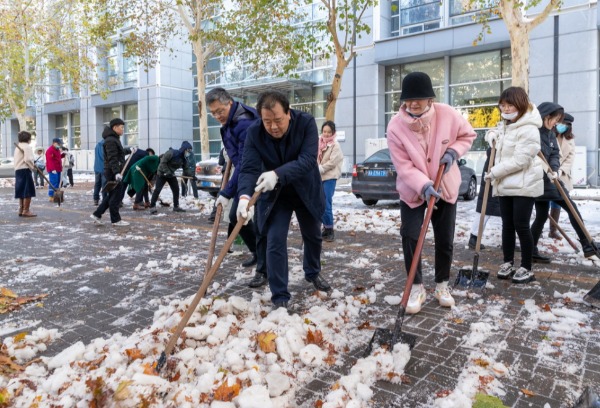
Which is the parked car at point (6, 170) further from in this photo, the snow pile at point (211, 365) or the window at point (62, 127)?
the snow pile at point (211, 365)

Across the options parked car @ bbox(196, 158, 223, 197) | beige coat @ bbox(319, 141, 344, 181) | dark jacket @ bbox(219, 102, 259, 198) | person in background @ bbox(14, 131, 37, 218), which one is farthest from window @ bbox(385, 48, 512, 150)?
dark jacket @ bbox(219, 102, 259, 198)

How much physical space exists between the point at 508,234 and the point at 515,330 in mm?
1653

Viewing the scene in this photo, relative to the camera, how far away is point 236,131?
4855 mm

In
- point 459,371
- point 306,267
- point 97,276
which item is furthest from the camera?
point 97,276

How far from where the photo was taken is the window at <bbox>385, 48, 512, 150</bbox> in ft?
61.4

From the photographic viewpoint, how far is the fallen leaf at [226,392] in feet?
8.46

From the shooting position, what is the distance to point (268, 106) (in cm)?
371

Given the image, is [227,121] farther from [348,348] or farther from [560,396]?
[560,396]

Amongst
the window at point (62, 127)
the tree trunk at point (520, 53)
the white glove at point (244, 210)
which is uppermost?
the window at point (62, 127)

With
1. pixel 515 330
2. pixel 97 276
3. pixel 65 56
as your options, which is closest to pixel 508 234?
pixel 515 330

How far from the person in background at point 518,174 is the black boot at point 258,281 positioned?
2.31m

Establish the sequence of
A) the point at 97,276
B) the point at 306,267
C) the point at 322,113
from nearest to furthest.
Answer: the point at 306,267 → the point at 97,276 → the point at 322,113

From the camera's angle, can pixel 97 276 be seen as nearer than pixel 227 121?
No

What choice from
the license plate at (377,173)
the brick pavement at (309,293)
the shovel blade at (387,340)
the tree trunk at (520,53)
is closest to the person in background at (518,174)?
the brick pavement at (309,293)
